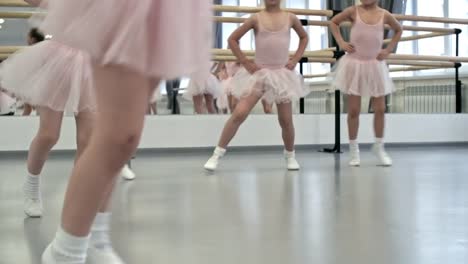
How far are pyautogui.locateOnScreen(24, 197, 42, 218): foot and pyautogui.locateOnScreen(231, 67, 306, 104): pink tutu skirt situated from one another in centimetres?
141

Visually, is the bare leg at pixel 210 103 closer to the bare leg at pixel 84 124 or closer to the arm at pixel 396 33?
the arm at pixel 396 33

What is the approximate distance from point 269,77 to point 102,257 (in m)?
1.84

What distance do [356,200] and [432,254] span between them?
2.27ft

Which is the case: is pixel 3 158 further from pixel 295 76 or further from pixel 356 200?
pixel 356 200

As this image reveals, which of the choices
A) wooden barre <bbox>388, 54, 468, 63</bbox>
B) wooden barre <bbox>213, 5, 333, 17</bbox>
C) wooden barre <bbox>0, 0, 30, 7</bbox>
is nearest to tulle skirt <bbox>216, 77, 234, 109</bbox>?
wooden barre <bbox>213, 5, 333, 17</bbox>

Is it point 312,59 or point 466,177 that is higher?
point 312,59

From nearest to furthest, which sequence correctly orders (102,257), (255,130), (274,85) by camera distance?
(102,257)
(274,85)
(255,130)

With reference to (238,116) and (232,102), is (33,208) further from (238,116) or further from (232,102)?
(232,102)

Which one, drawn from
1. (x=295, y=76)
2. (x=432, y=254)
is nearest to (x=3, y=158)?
(x=295, y=76)

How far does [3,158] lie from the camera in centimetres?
360

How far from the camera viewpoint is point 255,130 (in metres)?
4.07

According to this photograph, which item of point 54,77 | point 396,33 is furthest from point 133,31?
point 396,33

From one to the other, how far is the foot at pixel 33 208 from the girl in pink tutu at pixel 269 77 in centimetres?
123

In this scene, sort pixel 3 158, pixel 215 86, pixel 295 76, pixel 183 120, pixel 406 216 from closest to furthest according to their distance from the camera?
pixel 406 216 < pixel 295 76 < pixel 3 158 < pixel 183 120 < pixel 215 86
